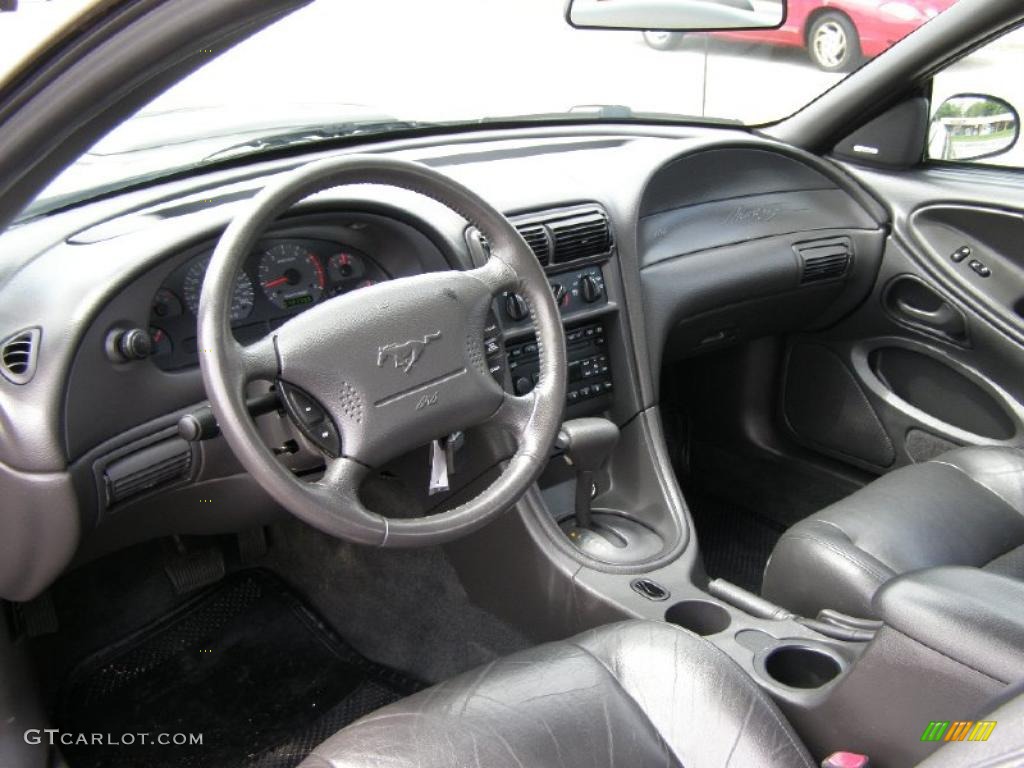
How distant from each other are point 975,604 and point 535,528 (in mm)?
903

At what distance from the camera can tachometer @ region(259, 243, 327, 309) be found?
1804 mm

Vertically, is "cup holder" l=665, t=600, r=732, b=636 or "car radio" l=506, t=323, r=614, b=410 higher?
"car radio" l=506, t=323, r=614, b=410

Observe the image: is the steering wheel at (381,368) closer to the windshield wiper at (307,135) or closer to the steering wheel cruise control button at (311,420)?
the steering wheel cruise control button at (311,420)

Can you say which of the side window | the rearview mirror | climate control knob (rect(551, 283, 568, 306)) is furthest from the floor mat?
the rearview mirror

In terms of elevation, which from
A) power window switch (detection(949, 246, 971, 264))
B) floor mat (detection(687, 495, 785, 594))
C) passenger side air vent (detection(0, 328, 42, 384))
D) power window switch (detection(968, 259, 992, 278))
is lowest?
floor mat (detection(687, 495, 785, 594))

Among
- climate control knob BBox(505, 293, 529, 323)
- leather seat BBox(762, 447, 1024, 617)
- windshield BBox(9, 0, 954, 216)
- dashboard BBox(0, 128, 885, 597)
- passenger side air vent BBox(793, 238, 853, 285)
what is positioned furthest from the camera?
passenger side air vent BBox(793, 238, 853, 285)

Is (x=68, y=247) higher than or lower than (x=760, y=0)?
lower

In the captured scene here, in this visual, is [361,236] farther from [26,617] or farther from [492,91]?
[492,91]

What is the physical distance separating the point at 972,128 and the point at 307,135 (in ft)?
5.85

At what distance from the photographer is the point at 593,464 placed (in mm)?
2057

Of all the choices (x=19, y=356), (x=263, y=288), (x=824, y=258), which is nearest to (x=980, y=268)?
(x=824, y=258)

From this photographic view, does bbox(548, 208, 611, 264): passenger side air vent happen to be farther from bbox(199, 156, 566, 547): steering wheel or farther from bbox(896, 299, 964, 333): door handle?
bbox(896, 299, 964, 333): door handle

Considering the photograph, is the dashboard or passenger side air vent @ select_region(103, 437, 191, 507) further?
passenger side air vent @ select_region(103, 437, 191, 507)

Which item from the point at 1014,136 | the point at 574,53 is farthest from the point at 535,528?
the point at 574,53
